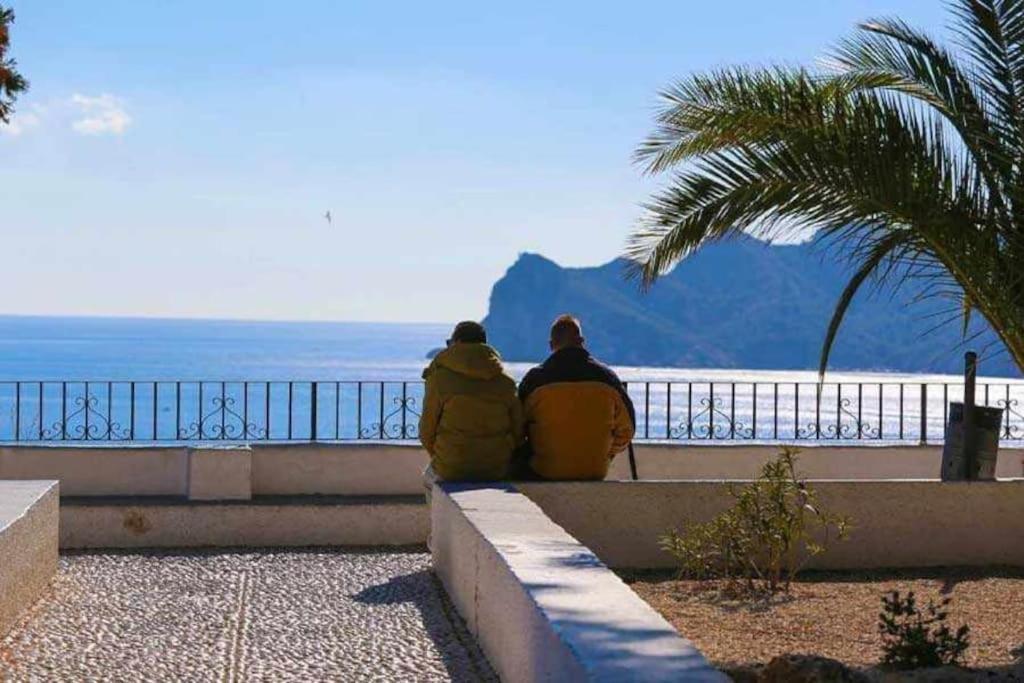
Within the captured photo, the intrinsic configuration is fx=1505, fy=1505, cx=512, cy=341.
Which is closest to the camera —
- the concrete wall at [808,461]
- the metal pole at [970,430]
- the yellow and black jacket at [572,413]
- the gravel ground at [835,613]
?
the gravel ground at [835,613]

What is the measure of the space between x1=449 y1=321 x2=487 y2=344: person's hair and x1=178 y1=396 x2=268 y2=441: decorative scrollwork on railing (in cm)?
543

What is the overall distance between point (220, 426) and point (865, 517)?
7.40 meters

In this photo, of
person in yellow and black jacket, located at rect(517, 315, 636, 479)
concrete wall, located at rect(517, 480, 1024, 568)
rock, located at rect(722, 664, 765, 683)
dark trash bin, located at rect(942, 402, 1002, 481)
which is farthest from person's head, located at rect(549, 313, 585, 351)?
rock, located at rect(722, 664, 765, 683)

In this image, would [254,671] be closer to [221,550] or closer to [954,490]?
[221,550]

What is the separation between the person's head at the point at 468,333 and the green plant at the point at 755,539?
1.65m

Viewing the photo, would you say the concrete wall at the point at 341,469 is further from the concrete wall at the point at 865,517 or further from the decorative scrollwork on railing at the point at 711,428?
the concrete wall at the point at 865,517

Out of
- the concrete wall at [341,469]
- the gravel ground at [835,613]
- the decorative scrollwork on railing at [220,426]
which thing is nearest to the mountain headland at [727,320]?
the decorative scrollwork on railing at [220,426]

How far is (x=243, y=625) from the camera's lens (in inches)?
290

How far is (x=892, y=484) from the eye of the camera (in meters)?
9.73

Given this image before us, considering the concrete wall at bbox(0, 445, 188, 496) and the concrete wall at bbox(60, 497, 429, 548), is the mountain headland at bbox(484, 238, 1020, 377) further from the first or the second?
the concrete wall at bbox(60, 497, 429, 548)

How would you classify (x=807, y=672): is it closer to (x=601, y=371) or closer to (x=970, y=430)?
(x=601, y=371)

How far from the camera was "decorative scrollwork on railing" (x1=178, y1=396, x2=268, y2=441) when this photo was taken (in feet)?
46.9

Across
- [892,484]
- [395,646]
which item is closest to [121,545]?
[395,646]

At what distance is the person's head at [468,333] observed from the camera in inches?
361
